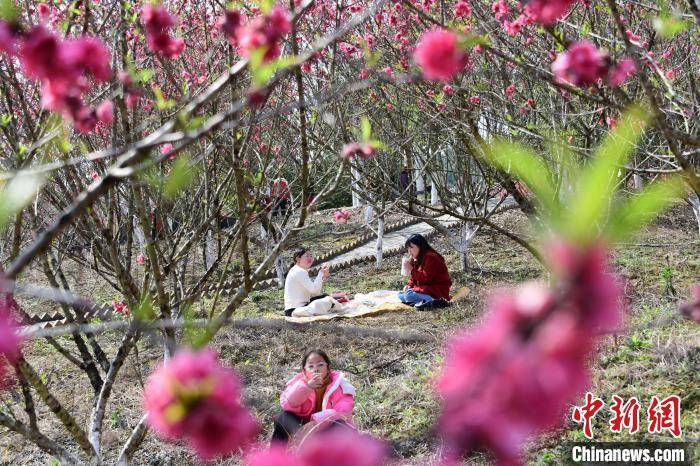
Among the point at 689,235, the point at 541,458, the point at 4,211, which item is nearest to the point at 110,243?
the point at 4,211

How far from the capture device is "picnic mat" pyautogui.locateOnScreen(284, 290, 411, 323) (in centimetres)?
734

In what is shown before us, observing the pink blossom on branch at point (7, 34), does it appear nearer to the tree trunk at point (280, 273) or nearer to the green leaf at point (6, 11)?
the green leaf at point (6, 11)

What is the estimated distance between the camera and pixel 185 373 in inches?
25.6

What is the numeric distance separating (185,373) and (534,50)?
3817mm

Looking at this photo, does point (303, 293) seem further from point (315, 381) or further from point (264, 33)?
point (264, 33)

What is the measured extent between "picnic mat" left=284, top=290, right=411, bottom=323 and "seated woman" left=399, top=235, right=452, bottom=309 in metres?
0.15

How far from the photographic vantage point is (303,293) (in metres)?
7.54

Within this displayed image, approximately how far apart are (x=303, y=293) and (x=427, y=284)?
1490mm

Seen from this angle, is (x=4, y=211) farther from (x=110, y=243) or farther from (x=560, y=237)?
(x=110, y=243)

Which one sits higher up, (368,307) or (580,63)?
(580,63)
